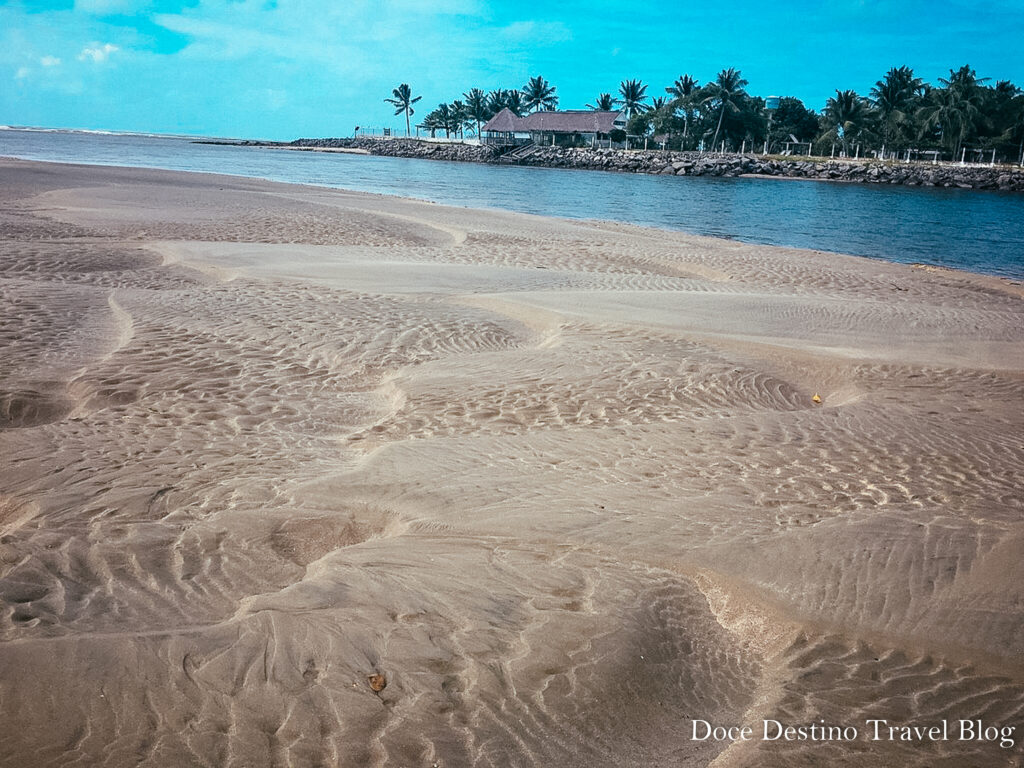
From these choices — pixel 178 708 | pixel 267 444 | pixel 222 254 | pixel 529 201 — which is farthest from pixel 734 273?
pixel 529 201

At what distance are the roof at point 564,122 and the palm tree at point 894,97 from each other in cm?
3323

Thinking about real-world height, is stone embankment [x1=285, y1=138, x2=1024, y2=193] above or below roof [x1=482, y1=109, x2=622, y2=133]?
below

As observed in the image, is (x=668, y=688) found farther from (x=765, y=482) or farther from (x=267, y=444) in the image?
(x=267, y=444)

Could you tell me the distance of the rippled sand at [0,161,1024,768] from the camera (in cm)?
273

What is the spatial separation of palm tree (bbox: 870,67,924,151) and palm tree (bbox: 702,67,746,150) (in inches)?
593

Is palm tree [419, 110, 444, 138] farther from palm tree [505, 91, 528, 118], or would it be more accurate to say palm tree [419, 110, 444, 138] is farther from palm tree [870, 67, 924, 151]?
palm tree [870, 67, 924, 151]

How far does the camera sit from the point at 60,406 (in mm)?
5785

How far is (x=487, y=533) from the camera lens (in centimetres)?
415

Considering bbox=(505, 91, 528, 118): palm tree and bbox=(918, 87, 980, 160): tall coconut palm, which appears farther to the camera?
bbox=(505, 91, 528, 118): palm tree

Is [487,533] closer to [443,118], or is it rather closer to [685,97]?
[685,97]

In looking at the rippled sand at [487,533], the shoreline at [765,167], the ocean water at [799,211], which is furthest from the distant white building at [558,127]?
the rippled sand at [487,533]

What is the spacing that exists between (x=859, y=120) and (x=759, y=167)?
19.7 m

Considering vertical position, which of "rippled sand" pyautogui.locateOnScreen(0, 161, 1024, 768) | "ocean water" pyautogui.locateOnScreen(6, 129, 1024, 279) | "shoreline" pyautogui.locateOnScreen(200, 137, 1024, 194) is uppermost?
"shoreline" pyautogui.locateOnScreen(200, 137, 1024, 194)

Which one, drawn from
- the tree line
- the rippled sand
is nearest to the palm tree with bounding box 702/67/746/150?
the tree line
